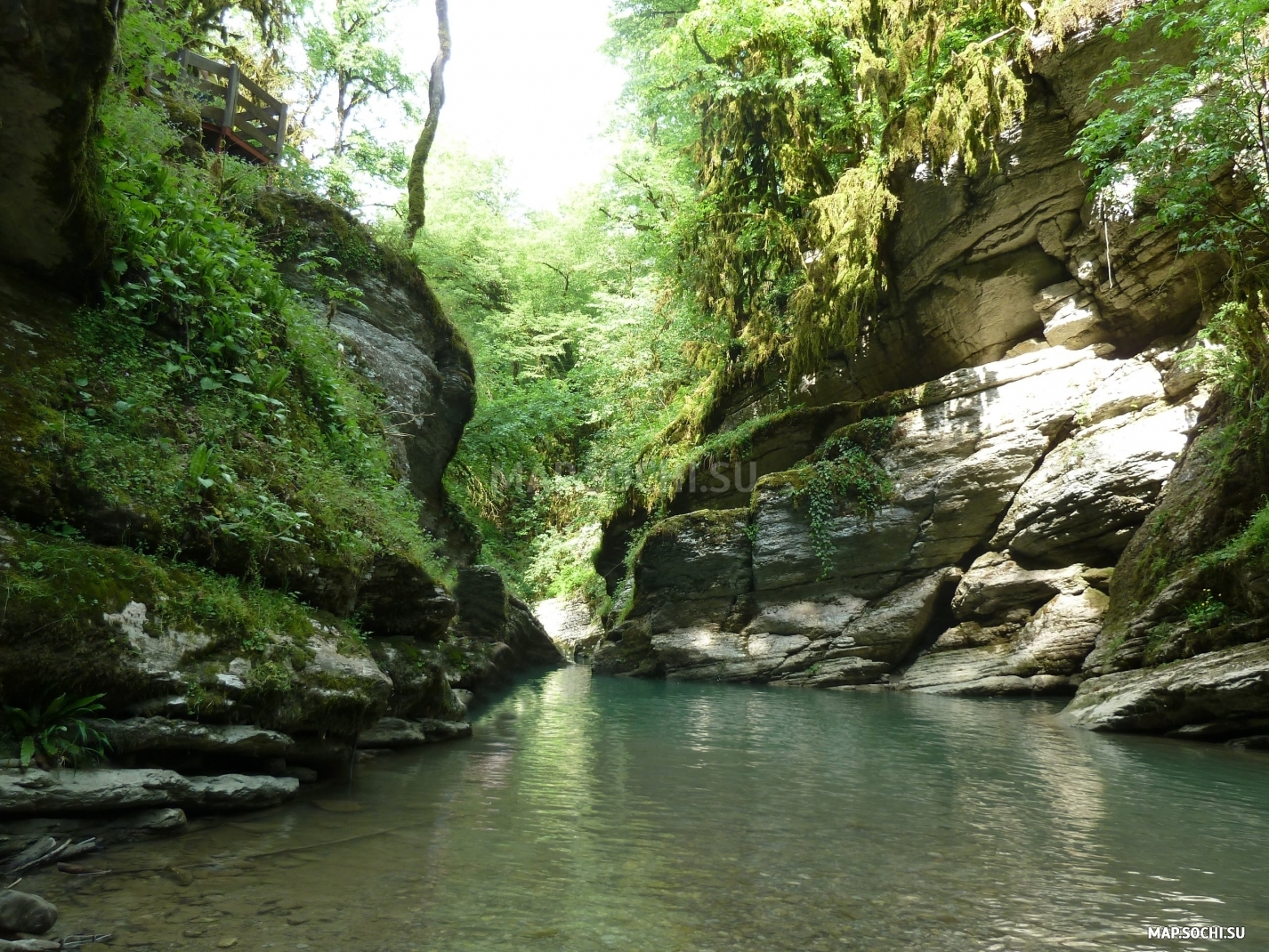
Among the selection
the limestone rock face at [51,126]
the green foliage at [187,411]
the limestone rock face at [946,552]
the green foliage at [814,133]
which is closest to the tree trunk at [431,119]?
the green foliage at [814,133]

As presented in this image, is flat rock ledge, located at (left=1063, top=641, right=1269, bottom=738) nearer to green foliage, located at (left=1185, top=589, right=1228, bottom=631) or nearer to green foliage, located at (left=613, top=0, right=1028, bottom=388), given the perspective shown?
green foliage, located at (left=1185, top=589, right=1228, bottom=631)

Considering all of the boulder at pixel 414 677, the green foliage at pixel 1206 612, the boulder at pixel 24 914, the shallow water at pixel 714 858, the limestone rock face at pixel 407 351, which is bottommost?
the shallow water at pixel 714 858

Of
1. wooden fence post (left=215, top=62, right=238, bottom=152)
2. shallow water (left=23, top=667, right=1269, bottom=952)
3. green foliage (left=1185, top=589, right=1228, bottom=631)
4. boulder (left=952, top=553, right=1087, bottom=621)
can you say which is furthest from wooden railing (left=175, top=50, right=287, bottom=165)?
green foliage (left=1185, top=589, right=1228, bottom=631)

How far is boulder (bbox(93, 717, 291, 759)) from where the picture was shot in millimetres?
4188

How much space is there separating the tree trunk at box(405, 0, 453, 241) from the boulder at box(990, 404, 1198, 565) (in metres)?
14.2

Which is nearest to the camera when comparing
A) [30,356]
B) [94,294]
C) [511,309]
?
[30,356]

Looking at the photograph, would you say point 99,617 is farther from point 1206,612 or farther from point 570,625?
point 570,625

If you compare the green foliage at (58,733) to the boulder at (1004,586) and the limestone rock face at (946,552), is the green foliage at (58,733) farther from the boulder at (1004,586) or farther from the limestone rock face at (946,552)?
the boulder at (1004,586)

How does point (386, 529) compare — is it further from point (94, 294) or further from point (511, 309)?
point (511, 309)

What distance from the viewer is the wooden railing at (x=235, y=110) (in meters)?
16.0

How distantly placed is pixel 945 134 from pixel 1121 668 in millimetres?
11486

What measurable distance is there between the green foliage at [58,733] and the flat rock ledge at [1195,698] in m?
10.0

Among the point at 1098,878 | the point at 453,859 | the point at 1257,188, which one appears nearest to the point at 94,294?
the point at 453,859

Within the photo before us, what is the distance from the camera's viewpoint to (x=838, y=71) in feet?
61.8
